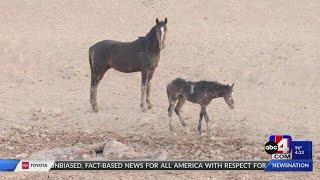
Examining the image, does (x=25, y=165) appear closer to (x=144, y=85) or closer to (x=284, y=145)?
(x=284, y=145)

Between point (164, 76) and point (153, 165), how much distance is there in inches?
447

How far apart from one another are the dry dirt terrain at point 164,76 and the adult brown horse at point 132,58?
861 millimetres

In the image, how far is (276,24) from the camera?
29.3 meters

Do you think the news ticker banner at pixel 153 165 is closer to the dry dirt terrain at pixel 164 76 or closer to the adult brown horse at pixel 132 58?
the dry dirt terrain at pixel 164 76

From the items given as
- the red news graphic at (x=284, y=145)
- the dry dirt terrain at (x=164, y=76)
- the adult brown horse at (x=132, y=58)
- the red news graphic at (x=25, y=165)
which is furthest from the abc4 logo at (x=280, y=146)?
the adult brown horse at (x=132, y=58)

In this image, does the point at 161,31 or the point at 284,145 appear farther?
the point at 161,31

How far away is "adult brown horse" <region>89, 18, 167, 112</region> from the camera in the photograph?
1967 cm

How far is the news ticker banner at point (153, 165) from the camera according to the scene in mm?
13477

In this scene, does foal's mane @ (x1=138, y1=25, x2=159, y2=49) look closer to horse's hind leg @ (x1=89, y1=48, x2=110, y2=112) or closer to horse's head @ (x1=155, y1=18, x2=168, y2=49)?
horse's head @ (x1=155, y1=18, x2=168, y2=49)

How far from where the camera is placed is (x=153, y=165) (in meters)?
13.6

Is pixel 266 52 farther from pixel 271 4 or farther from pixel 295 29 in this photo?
pixel 271 4

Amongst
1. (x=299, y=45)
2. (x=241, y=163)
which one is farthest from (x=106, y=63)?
(x=299, y=45)

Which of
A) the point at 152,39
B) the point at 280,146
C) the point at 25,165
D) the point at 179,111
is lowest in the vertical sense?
the point at 25,165

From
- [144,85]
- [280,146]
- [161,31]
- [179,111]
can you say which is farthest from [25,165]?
[144,85]
